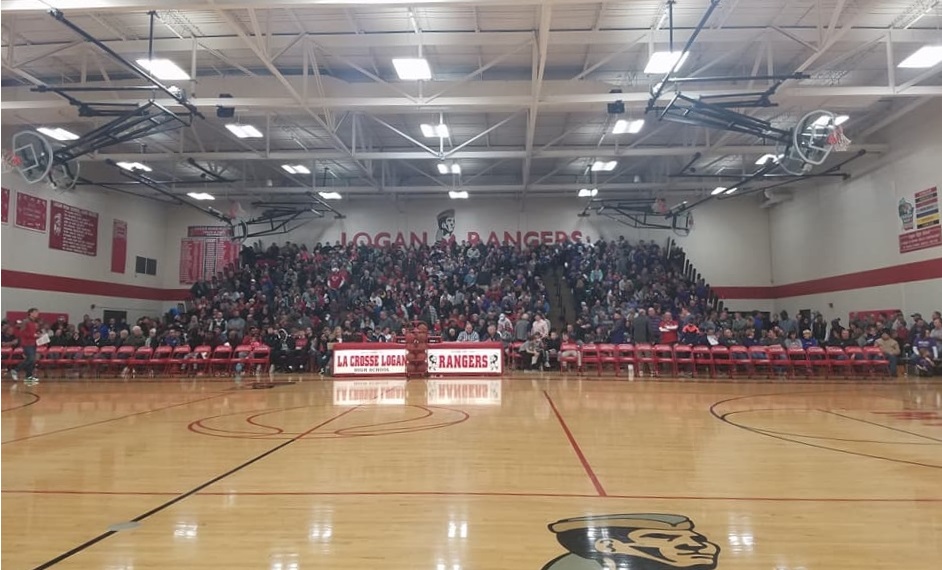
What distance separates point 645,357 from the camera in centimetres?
1492

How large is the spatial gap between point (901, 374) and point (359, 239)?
67.9 feet

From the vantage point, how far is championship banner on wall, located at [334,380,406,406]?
381 inches

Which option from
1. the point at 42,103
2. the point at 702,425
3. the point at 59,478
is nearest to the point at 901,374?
the point at 702,425

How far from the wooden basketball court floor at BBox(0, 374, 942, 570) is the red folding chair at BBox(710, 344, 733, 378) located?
5703 mm

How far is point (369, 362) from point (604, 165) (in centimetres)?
1259

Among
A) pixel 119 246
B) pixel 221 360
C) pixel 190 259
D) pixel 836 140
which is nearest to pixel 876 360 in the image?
pixel 836 140

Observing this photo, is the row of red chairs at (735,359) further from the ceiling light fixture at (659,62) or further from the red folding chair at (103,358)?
the red folding chair at (103,358)

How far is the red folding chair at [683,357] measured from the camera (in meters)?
14.5

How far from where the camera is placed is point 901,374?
15.1 m

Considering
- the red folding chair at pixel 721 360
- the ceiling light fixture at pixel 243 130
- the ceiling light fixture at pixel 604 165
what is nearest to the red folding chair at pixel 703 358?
the red folding chair at pixel 721 360

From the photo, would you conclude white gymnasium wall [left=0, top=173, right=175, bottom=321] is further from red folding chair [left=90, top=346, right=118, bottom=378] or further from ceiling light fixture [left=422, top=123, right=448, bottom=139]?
ceiling light fixture [left=422, top=123, right=448, bottom=139]

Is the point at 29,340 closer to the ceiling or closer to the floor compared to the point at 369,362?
closer to the ceiling

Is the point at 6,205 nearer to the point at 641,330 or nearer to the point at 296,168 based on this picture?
the point at 296,168

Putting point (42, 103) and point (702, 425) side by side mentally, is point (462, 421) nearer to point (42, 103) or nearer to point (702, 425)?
point (702, 425)
